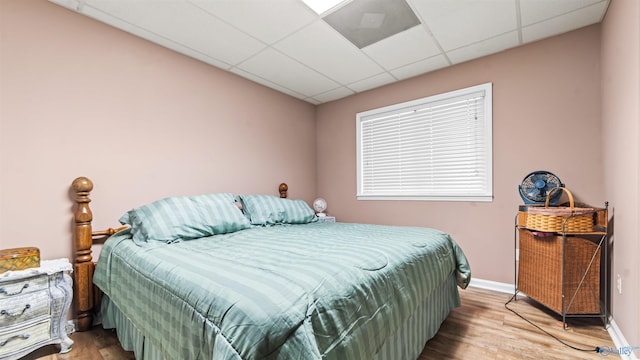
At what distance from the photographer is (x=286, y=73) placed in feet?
10.3

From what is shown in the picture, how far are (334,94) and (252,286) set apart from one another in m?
3.29

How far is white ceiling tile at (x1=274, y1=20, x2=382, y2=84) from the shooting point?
239 cm

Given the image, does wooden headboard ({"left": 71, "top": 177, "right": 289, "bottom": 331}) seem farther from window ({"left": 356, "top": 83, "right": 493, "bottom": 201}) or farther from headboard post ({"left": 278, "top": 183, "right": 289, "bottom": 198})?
window ({"left": 356, "top": 83, "right": 493, "bottom": 201})

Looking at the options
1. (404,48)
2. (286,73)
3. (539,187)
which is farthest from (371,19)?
(539,187)

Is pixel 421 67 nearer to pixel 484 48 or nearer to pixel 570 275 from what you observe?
pixel 484 48

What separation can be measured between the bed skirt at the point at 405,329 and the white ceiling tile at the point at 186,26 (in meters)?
2.16

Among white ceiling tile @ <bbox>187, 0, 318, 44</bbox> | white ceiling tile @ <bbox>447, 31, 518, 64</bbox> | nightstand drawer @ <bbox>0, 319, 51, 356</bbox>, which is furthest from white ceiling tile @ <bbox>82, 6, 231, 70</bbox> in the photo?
white ceiling tile @ <bbox>447, 31, 518, 64</bbox>

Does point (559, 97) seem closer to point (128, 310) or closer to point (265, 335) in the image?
point (265, 335)

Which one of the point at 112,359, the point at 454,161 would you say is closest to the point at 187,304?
the point at 112,359

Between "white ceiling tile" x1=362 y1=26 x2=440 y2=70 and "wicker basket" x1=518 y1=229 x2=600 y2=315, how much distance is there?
1.94 m

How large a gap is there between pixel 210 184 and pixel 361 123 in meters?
2.14

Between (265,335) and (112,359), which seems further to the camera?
(112,359)

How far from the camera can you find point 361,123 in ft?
12.4

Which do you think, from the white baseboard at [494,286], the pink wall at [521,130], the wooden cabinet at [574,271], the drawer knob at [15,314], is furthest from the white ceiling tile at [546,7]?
the drawer knob at [15,314]
